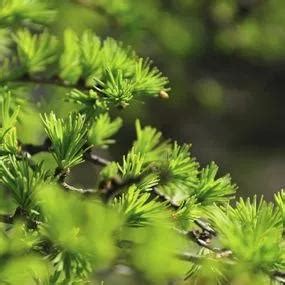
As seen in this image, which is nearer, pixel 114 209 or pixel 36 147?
pixel 114 209

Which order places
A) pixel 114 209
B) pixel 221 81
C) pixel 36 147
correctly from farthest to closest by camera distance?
pixel 221 81
pixel 36 147
pixel 114 209

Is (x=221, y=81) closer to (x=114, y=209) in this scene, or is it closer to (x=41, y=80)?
(x=41, y=80)

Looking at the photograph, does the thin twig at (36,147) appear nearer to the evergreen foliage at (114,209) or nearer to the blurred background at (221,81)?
the evergreen foliage at (114,209)

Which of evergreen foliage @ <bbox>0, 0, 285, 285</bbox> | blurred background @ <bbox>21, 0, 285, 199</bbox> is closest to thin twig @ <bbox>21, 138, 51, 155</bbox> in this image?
evergreen foliage @ <bbox>0, 0, 285, 285</bbox>

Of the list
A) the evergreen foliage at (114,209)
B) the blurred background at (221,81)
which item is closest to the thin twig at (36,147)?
the evergreen foliage at (114,209)

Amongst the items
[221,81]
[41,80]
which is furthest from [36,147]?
[221,81]

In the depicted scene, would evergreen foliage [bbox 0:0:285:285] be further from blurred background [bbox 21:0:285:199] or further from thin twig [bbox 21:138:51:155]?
blurred background [bbox 21:0:285:199]
